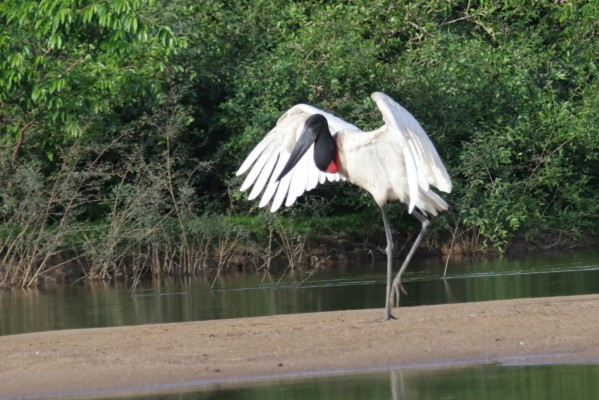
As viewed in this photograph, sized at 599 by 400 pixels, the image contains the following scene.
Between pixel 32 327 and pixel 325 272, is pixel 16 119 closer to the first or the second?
pixel 325 272

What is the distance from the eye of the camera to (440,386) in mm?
7902

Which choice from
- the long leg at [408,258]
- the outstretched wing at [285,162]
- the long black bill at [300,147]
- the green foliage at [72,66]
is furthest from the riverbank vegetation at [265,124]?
the long leg at [408,258]

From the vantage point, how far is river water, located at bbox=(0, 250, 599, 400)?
25.8ft

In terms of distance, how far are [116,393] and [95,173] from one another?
10285mm

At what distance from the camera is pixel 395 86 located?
21.3 meters

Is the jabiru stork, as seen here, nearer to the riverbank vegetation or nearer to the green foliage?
the green foliage

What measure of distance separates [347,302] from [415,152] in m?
3.93

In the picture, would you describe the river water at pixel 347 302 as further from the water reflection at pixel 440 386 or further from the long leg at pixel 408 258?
the long leg at pixel 408 258

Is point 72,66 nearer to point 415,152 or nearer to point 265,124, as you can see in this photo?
point 265,124

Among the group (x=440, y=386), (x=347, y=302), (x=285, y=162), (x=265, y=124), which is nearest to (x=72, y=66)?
(x=265, y=124)

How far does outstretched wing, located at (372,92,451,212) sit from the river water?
217 cm

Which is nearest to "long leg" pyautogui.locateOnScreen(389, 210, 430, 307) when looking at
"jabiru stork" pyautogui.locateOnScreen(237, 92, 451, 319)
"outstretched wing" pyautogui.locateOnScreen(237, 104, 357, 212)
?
"jabiru stork" pyautogui.locateOnScreen(237, 92, 451, 319)

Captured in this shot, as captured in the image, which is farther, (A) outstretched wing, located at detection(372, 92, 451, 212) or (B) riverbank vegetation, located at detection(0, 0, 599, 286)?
(B) riverbank vegetation, located at detection(0, 0, 599, 286)

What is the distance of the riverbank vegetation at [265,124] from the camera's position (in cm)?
1850
